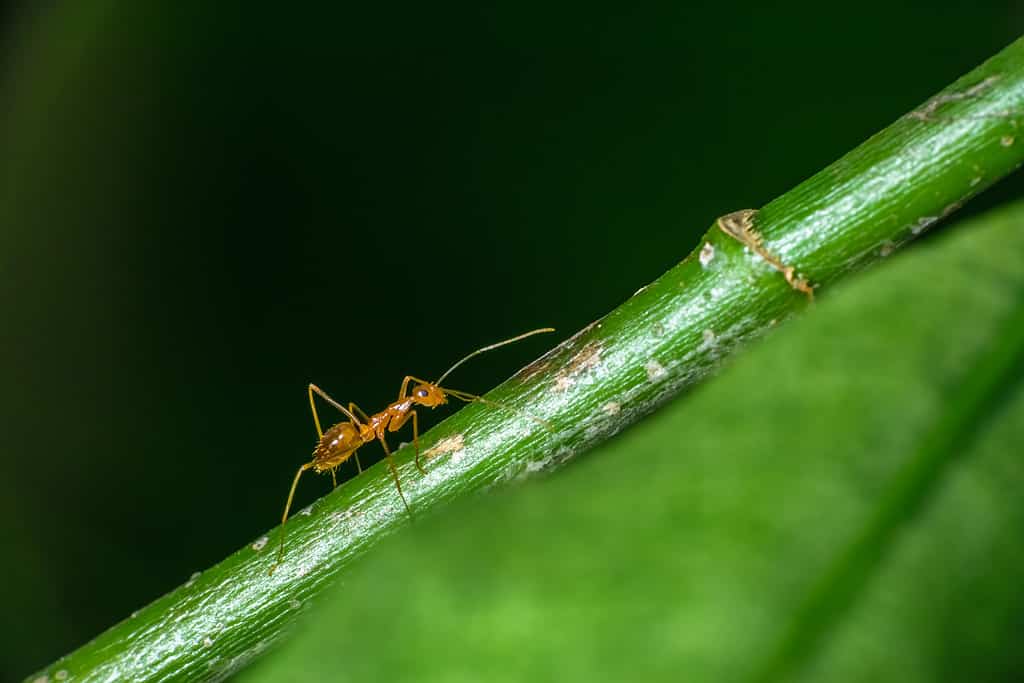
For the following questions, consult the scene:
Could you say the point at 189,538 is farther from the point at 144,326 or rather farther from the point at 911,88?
the point at 911,88

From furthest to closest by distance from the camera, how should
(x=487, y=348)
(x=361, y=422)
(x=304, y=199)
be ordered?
1. (x=361, y=422)
2. (x=304, y=199)
3. (x=487, y=348)

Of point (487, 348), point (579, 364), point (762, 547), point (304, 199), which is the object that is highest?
point (304, 199)

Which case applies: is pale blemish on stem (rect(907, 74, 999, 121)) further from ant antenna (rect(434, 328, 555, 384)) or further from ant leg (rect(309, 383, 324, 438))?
ant leg (rect(309, 383, 324, 438))

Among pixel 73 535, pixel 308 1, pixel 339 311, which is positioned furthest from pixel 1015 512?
pixel 73 535

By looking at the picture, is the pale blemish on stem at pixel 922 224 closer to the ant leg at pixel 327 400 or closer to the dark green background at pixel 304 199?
the dark green background at pixel 304 199

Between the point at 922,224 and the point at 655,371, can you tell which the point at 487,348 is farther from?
the point at 922,224

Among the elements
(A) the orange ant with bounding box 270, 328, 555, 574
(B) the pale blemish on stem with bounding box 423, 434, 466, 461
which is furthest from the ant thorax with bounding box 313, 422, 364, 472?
(B) the pale blemish on stem with bounding box 423, 434, 466, 461

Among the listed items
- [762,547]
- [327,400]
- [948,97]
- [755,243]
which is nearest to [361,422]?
[327,400]
